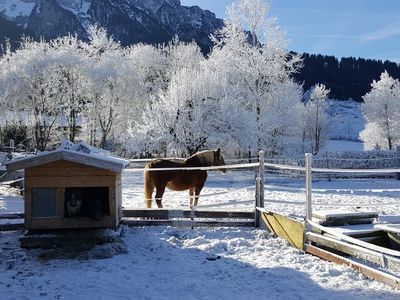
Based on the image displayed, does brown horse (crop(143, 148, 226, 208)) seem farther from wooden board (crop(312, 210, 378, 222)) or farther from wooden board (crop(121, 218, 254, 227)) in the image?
wooden board (crop(312, 210, 378, 222))

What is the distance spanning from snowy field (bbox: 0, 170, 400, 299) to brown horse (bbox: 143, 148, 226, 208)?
5.48 feet

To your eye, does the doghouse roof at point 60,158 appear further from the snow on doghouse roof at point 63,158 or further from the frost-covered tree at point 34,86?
the frost-covered tree at point 34,86

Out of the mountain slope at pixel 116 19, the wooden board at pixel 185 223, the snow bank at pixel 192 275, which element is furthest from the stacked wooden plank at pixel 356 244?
the mountain slope at pixel 116 19

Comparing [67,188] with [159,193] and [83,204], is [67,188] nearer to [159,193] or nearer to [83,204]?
[83,204]

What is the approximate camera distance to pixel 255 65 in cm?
2278

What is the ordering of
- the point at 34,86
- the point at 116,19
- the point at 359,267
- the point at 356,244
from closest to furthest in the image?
the point at 359,267 → the point at 356,244 → the point at 34,86 → the point at 116,19

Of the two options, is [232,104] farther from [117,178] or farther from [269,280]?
[269,280]

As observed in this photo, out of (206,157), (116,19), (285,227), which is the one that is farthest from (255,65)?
(116,19)

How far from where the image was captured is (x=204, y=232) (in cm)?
725

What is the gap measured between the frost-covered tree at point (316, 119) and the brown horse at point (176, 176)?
39.3 metres

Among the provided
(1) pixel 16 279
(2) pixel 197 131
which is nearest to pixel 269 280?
(1) pixel 16 279

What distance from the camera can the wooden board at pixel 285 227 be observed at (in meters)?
6.21

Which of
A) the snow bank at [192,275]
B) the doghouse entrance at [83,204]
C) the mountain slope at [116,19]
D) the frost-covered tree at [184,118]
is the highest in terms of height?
the mountain slope at [116,19]

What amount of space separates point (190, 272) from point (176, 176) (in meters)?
3.84
